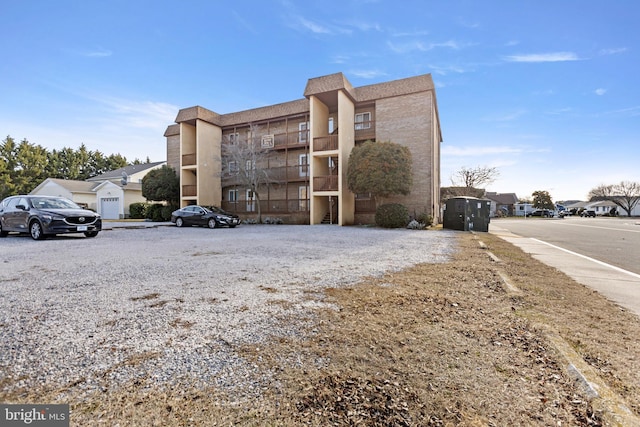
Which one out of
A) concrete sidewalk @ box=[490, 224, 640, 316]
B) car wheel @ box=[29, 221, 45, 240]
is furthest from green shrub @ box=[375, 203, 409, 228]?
car wheel @ box=[29, 221, 45, 240]

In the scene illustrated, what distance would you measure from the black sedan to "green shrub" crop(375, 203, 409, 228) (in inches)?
364

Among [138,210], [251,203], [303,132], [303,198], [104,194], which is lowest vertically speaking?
[138,210]

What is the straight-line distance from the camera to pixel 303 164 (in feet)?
74.0

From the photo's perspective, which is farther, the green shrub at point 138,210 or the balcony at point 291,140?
the green shrub at point 138,210

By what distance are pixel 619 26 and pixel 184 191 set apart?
27107 millimetres

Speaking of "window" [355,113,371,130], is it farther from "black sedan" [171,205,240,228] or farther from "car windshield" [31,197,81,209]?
"car windshield" [31,197,81,209]

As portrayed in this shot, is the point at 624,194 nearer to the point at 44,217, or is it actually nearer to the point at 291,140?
the point at 291,140

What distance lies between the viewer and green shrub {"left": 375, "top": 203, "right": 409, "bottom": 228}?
17203 mm

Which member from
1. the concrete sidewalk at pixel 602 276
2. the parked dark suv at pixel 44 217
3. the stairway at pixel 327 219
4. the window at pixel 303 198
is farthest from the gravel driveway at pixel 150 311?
the window at pixel 303 198

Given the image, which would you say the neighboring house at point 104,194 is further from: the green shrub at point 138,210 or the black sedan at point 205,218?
the black sedan at point 205,218

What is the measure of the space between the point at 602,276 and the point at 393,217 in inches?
455

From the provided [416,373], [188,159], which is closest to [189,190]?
[188,159]

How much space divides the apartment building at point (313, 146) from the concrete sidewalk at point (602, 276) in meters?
11.4

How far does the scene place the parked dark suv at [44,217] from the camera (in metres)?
10.0
